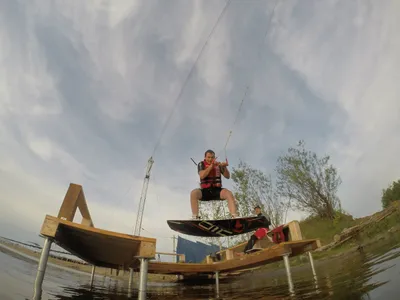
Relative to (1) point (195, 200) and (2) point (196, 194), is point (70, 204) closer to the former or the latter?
(1) point (195, 200)

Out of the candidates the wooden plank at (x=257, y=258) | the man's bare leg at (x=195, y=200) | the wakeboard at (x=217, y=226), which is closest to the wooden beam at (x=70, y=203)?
the wakeboard at (x=217, y=226)

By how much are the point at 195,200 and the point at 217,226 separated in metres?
1.14

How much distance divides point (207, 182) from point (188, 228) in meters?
1.73

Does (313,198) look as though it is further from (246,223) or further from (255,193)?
(246,223)

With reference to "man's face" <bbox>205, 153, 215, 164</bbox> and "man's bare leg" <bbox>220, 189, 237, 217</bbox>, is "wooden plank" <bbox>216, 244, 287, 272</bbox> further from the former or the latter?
"man's face" <bbox>205, 153, 215, 164</bbox>

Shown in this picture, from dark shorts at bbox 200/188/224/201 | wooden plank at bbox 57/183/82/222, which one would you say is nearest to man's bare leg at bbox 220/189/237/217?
dark shorts at bbox 200/188/224/201

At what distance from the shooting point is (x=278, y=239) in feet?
29.0

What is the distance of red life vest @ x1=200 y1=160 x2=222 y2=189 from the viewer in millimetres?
8172

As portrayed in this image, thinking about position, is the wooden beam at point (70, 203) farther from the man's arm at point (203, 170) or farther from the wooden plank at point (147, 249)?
the man's arm at point (203, 170)

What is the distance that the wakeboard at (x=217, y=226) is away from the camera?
23.3 feet

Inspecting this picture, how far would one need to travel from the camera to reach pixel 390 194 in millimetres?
41500

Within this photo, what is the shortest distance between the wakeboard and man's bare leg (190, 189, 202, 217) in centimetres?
52

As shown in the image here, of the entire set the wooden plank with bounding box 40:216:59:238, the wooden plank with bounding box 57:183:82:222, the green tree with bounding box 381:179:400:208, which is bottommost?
the wooden plank with bounding box 40:216:59:238

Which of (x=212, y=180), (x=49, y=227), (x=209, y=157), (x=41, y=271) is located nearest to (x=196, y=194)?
(x=212, y=180)
